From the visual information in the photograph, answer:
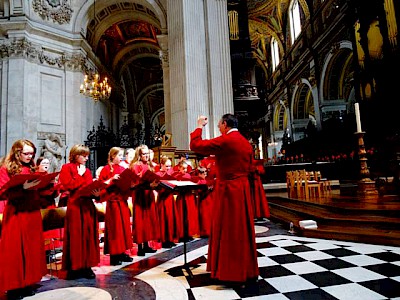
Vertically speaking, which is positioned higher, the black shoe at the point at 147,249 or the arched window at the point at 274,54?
the arched window at the point at 274,54

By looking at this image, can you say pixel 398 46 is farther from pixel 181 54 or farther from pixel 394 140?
pixel 181 54

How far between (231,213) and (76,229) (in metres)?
1.90

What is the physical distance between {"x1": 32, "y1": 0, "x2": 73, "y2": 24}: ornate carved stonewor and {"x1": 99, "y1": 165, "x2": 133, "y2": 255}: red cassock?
13.0 metres

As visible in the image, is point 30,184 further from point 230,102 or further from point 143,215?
point 230,102

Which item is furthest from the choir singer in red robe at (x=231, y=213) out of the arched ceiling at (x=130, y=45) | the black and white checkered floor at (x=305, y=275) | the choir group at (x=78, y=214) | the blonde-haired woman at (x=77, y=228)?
the arched ceiling at (x=130, y=45)

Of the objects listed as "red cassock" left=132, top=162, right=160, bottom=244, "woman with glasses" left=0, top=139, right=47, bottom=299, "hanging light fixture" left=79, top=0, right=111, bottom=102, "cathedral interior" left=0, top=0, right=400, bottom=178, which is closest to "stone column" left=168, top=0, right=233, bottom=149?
"cathedral interior" left=0, top=0, right=400, bottom=178

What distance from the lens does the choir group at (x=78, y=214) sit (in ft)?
8.99

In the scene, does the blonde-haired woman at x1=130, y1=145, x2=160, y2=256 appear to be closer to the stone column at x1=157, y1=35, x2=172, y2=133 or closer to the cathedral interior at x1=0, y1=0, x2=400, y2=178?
the cathedral interior at x1=0, y1=0, x2=400, y2=178

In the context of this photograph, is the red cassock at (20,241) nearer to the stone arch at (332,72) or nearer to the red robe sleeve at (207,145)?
the red robe sleeve at (207,145)

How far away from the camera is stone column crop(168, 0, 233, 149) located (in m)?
9.45

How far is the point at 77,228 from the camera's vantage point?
335 centimetres

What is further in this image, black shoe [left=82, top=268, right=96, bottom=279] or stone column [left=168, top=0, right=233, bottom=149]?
stone column [left=168, top=0, right=233, bottom=149]

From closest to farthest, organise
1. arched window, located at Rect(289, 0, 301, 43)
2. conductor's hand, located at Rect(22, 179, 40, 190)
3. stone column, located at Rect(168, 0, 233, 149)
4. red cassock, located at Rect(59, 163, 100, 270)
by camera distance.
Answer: conductor's hand, located at Rect(22, 179, 40, 190) → red cassock, located at Rect(59, 163, 100, 270) → stone column, located at Rect(168, 0, 233, 149) → arched window, located at Rect(289, 0, 301, 43)

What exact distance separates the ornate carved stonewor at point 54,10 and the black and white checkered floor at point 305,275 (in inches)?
548
